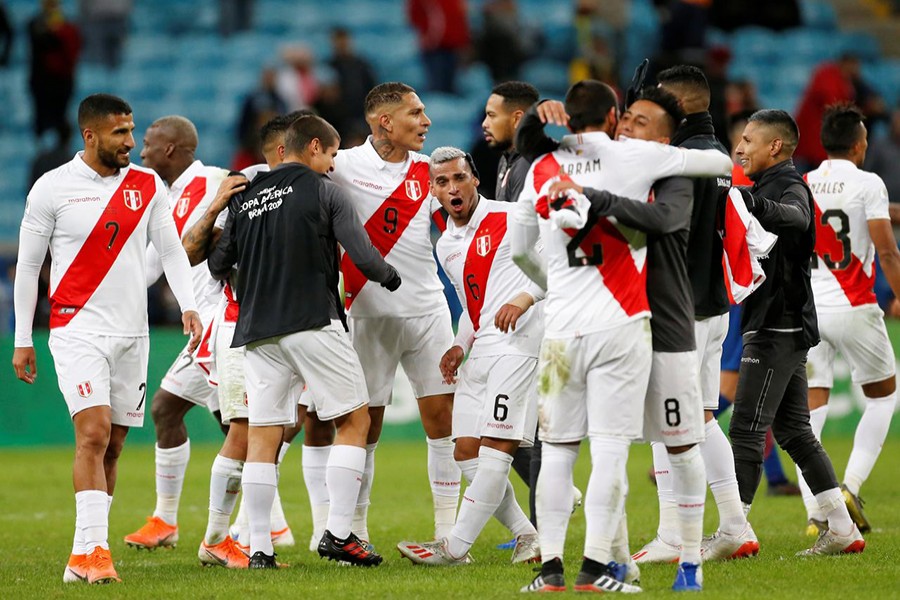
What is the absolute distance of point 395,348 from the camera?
27.9 feet

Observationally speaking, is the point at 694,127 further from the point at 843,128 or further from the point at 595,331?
the point at 843,128

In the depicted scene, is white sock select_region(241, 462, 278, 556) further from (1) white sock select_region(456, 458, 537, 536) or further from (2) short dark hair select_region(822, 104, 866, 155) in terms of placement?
(2) short dark hair select_region(822, 104, 866, 155)

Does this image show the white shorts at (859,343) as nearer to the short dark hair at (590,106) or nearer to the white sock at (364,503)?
the white sock at (364,503)

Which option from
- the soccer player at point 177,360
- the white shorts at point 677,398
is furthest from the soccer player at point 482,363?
the soccer player at point 177,360

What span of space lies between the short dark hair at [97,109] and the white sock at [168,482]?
8.78 feet

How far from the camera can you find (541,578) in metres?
6.47

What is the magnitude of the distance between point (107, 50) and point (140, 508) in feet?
42.0

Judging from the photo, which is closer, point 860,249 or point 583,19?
point 860,249

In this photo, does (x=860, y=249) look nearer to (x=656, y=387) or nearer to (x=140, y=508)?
(x=656, y=387)

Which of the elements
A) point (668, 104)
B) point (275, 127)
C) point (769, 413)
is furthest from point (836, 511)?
point (275, 127)

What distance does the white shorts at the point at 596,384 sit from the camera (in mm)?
6293

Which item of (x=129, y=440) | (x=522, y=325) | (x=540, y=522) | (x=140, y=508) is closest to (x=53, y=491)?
(x=140, y=508)

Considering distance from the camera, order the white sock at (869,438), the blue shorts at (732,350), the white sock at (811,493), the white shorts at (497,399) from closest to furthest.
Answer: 1. the white shorts at (497,399)
2. the white sock at (811,493)
3. the white sock at (869,438)
4. the blue shorts at (732,350)

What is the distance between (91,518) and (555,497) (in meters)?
2.66
